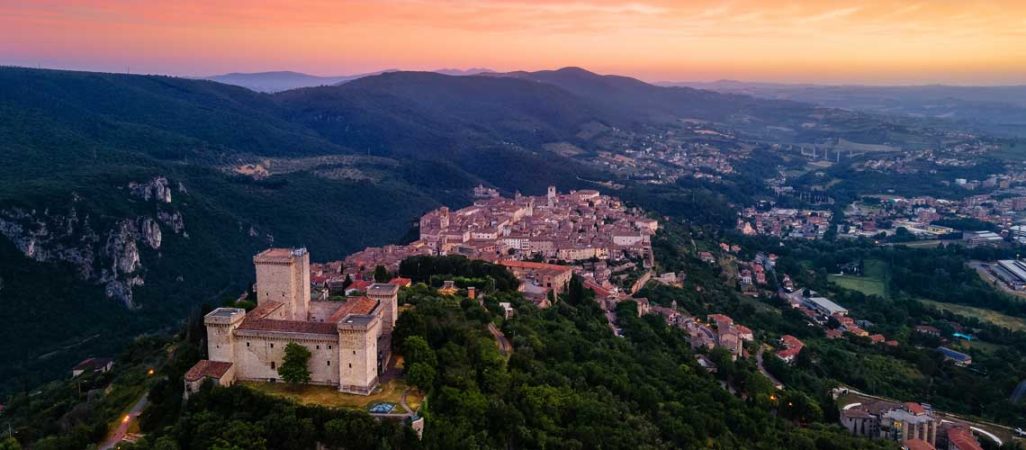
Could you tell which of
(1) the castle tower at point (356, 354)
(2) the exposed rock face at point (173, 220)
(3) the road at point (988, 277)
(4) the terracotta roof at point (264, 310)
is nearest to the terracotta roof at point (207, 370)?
(4) the terracotta roof at point (264, 310)

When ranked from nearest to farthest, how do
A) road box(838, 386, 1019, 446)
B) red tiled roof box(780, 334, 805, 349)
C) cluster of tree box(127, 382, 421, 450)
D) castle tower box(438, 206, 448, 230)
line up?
cluster of tree box(127, 382, 421, 450), road box(838, 386, 1019, 446), red tiled roof box(780, 334, 805, 349), castle tower box(438, 206, 448, 230)

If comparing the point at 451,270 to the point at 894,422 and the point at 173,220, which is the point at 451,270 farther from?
the point at 173,220

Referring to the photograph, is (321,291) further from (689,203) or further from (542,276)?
(689,203)

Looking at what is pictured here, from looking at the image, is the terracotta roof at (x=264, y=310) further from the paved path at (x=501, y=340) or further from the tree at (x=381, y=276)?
the tree at (x=381, y=276)

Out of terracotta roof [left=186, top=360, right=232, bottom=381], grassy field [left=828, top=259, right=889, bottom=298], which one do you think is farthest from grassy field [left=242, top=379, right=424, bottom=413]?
grassy field [left=828, top=259, right=889, bottom=298]

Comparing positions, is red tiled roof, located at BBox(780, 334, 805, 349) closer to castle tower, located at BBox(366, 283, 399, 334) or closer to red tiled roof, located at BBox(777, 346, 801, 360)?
red tiled roof, located at BBox(777, 346, 801, 360)
